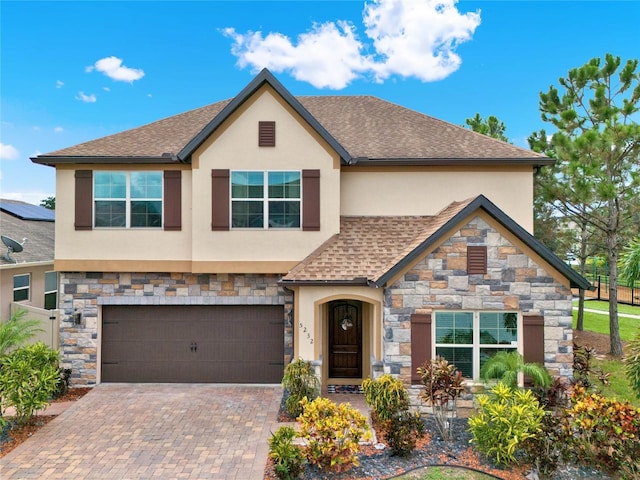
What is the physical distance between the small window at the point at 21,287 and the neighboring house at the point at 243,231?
12.7ft

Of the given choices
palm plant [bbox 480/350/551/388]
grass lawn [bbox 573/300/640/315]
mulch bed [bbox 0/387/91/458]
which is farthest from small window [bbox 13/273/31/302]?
grass lawn [bbox 573/300/640/315]

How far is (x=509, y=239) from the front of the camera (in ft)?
27.8

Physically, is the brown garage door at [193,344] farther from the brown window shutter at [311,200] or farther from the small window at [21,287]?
the small window at [21,287]

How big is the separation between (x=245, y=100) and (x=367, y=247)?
5.31 metres

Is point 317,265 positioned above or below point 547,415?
above

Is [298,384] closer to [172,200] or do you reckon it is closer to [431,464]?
[431,464]

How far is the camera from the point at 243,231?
412 inches

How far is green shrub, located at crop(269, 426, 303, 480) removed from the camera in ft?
20.0

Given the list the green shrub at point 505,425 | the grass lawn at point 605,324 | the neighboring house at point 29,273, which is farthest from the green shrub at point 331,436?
the grass lawn at point 605,324

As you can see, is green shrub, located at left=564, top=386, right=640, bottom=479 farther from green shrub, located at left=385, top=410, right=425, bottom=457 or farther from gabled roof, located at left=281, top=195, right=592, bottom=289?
gabled roof, located at left=281, top=195, right=592, bottom=289

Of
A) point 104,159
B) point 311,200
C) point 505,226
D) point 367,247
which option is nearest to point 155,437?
point 367,247

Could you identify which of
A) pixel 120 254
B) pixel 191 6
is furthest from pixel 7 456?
pixel 191 6

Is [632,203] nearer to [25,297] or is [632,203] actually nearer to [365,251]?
[365,251]

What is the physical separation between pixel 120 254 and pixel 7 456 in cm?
520
